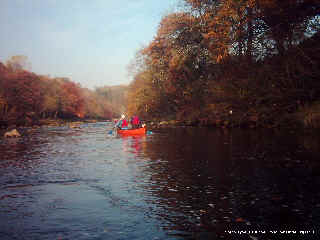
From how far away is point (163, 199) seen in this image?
7891mm

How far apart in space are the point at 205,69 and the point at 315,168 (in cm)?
3868

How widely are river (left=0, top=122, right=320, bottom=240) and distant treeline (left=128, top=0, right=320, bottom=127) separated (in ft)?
59.1

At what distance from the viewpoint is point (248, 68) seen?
3675 centimetres

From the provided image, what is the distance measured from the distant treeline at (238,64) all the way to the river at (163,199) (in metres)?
18.0

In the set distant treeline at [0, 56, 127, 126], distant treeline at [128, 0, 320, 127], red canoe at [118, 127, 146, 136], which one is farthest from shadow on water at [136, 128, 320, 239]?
distant treeline at [0, 56, 127, 126]

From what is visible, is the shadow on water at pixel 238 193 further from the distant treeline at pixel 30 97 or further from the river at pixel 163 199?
the distant treeline at pixel 30 97

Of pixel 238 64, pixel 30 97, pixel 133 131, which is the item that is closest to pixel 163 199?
pixel 133 131

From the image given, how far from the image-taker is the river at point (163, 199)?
5836 mm

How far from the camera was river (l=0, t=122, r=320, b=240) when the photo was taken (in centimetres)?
584

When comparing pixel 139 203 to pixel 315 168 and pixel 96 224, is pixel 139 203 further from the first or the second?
pixel 315 168

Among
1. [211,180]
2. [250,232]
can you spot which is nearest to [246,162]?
[211,180]

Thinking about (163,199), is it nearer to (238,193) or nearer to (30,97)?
(238,193)

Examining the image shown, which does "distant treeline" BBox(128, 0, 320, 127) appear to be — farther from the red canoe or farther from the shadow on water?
the shadow on water

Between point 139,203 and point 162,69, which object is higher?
point 162,69
